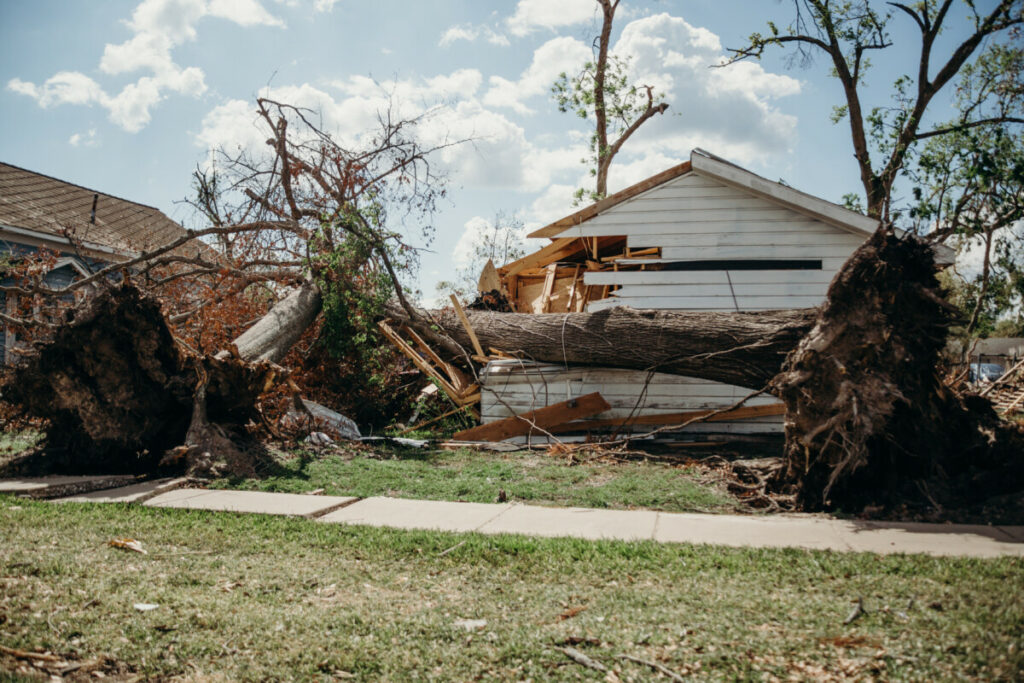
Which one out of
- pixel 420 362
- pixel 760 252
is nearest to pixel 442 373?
pixel 420 362

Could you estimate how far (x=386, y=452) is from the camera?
920 cm

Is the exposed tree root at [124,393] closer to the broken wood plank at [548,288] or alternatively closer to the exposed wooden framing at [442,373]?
the exposed wooden framing at [442,373]

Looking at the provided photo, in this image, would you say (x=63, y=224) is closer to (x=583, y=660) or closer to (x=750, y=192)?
(x=750, y=192)

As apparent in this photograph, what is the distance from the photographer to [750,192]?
455 inches

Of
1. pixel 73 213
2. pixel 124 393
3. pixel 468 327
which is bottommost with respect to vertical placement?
pixel 124 393

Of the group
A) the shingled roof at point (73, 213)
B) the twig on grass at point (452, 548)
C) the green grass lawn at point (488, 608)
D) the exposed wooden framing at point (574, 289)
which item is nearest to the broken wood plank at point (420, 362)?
the exposed wooden framing at point (574, 289)

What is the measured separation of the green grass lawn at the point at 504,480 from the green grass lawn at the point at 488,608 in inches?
69.6

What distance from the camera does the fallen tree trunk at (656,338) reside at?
8484mm

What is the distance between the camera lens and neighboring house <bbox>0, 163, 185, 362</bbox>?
1501 cm

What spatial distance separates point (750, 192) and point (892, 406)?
6.68 m

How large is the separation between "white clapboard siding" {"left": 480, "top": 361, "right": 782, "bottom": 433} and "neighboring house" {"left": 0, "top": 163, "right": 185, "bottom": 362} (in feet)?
24.9

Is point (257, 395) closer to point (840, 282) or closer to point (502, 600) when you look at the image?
point (502, 600)

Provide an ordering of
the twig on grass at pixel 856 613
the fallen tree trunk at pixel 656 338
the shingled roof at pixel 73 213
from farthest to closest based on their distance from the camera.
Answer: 1. the shingled roof at pixel 73 213
2. the fallen tree trunk at pixel 656 338
3. the twig on grass at pixel 856 613

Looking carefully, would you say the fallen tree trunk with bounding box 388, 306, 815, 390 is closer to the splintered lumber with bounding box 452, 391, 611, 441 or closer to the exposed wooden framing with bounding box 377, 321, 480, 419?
the exposed wooden framing with bounding box 377, 321, 480, 419
